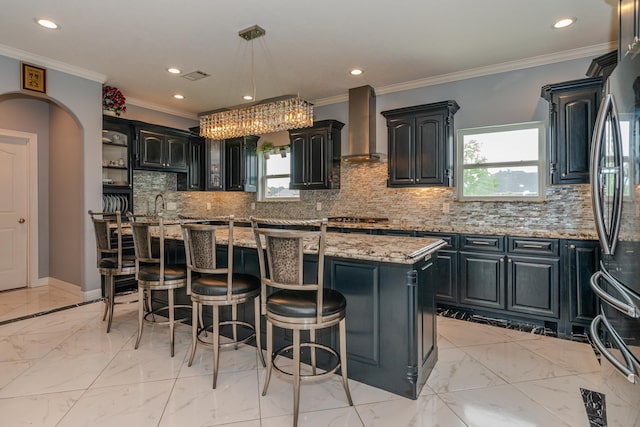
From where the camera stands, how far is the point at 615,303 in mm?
1429

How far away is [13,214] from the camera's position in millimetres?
4918

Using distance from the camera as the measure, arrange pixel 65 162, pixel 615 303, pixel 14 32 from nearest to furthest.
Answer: pixel 615 303 < pixel 14 32 < pixel 65 162

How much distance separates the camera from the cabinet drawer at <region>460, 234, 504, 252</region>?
12.0ft

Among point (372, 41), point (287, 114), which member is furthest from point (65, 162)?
point (372, 41)

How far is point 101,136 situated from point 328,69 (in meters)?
3.08

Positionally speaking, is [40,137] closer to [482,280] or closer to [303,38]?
[303,38]

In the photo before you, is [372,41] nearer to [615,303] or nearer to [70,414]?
[615,303]

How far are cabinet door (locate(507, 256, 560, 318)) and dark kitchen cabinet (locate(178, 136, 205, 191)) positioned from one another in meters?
5.04

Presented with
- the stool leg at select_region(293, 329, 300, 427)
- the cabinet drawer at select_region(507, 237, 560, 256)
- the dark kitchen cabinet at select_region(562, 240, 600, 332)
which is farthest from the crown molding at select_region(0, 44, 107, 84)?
the dark kitchen cabinet at select_region(562, 240, 600, 332)

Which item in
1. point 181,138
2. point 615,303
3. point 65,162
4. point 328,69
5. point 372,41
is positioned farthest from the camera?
point 181,138

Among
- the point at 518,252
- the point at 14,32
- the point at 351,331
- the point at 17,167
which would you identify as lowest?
the point at 351,331

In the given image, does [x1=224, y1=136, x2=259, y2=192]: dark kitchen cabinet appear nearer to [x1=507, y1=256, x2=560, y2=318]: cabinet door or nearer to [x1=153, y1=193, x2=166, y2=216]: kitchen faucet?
[x1=153, y1=193, x2=166, y2=216]: kitchen faucet

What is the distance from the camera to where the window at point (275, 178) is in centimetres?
635

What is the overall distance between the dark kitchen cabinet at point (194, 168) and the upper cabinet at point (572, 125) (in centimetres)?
523
